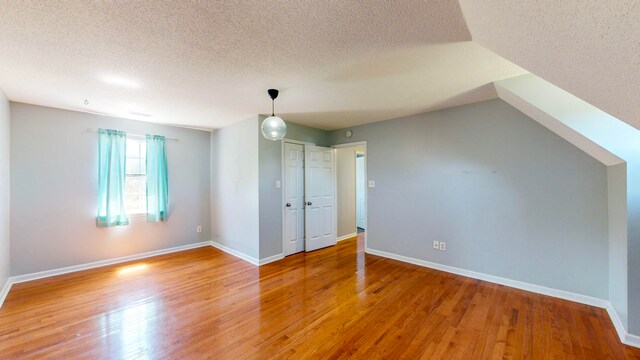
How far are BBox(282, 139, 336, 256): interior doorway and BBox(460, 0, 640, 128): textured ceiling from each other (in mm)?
3276

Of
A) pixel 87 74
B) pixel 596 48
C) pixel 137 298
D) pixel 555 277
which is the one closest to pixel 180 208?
pixel 137 298

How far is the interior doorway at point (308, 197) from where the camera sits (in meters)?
4.37

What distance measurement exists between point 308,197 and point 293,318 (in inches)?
97.6

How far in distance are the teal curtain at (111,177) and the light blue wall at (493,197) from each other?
4.28 meters

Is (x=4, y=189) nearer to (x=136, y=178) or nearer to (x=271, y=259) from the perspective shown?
(x=136, y=178)

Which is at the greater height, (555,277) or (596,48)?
(596,48)

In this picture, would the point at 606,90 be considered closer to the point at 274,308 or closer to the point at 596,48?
the point at 596,48

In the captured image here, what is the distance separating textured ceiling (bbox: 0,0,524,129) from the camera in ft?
4.99

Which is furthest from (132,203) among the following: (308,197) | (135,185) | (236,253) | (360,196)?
(360,196)

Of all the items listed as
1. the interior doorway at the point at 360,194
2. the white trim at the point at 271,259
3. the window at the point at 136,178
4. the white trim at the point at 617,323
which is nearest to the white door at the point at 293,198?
the white trim at the point at 271,259

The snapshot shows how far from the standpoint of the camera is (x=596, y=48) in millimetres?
1025

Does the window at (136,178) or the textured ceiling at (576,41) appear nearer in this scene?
the textured ceiling at (576,41)

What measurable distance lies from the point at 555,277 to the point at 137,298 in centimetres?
483

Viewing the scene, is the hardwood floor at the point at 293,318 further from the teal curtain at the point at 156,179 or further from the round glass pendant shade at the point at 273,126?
the round glass pendant shade at the point at 273,126
